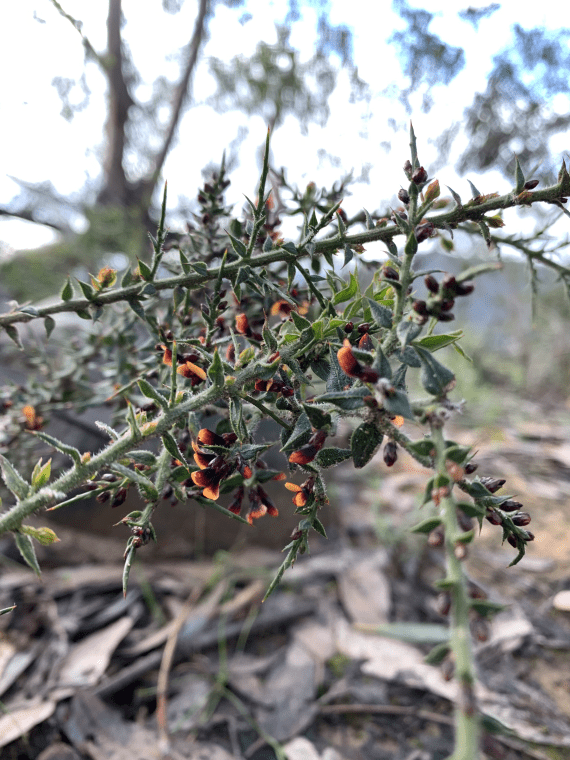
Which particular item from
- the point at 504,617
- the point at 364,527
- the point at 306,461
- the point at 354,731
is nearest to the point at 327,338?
the point at 306,461

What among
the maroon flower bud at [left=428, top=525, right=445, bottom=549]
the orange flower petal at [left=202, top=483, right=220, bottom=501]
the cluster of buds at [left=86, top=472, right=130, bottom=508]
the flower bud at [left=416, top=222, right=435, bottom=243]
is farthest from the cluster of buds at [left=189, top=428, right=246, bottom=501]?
the flower bud at [left=416, top=222, right=435, bottom=243]

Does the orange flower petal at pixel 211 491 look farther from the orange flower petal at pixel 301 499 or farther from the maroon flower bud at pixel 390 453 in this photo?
the maroon flower bud at pixel 390 453

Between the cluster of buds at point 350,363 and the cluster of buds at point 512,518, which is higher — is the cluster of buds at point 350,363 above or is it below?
above

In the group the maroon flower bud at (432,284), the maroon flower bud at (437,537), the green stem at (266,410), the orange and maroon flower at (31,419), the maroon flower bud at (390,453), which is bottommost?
the maroon flower bud at (437,537)

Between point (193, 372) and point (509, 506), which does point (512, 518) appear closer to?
point (509, 506)

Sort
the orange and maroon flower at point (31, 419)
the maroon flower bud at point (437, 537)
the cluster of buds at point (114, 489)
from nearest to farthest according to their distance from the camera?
1. the maroon flower bud at point (437, 537)
2. the cluster of buds at point (114, 489)
3. the orange and maroon flower at point (31, 419)

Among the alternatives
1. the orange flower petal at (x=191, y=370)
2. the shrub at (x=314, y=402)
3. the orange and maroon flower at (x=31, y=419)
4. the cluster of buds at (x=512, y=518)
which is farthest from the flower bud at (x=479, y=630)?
the orange and maroon flower at (x=31, y=419)

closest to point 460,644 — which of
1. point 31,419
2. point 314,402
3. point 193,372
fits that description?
point 314,402
